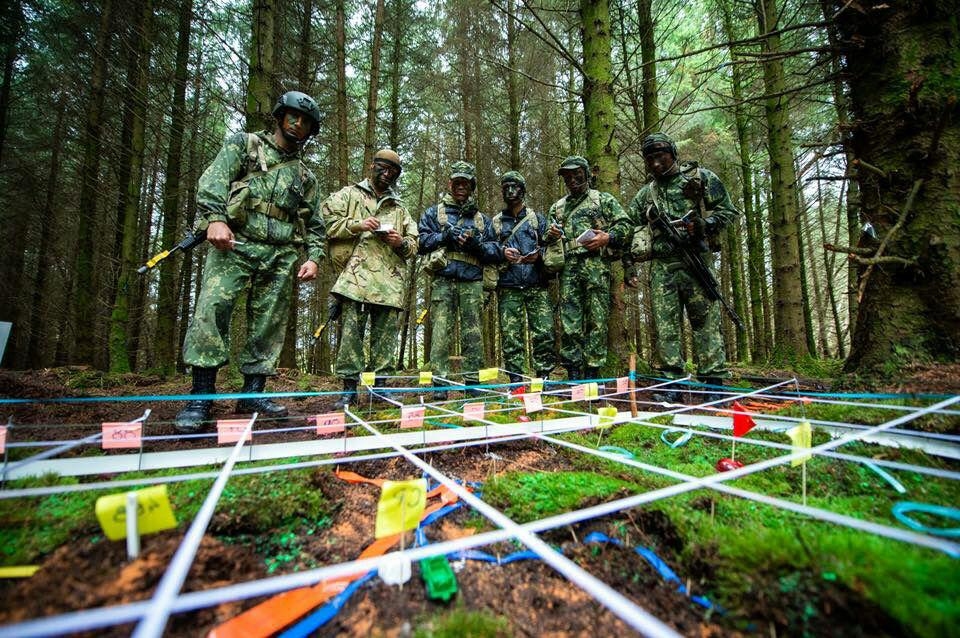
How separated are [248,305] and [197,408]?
917mm

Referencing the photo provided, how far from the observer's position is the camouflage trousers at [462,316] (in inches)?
172

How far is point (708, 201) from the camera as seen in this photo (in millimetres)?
3967

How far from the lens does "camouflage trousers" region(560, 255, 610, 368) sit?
4.33m

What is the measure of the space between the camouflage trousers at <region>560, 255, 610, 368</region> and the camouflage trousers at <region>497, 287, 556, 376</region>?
0.20 m

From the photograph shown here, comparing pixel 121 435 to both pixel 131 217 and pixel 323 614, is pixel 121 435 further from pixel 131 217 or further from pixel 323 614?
pixel 131 217

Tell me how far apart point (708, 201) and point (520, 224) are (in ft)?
6.82

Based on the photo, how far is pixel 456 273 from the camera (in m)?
4.45

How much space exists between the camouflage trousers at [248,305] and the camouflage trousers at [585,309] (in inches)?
116

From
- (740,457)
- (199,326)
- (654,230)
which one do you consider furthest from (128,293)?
(740,457)

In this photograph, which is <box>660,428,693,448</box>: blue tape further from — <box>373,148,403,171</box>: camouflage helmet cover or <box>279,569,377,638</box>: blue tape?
<box>373,148,403,171</box>: camouflage helmet cover

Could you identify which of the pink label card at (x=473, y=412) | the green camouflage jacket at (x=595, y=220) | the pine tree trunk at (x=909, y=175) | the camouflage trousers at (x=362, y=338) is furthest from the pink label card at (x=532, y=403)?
the green camouflage jacket at (x=595, y=220)

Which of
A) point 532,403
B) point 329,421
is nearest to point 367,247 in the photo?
point 329,421

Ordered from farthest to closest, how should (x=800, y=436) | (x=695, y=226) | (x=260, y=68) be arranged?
(x=260, y=68), (x=695, y=226), (x=800, y=436)

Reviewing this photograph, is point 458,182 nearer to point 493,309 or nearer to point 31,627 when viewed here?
point 31,627
